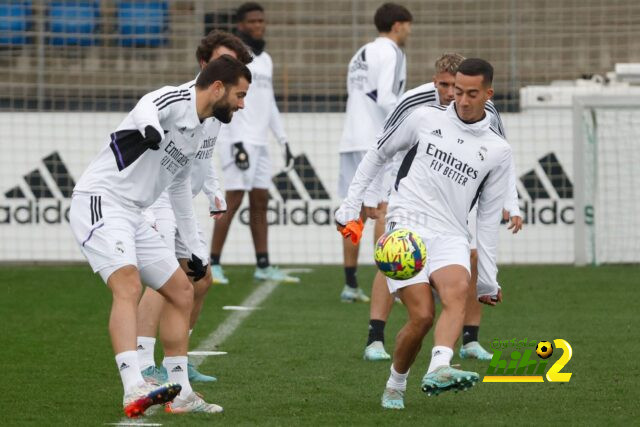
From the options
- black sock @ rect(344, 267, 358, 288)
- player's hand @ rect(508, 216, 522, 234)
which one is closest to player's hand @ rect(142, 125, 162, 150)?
player's hand @ rect(508, 216, 522, 234)

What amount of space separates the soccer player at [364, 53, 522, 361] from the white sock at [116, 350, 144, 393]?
2040 mm

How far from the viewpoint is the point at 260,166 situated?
13.3m

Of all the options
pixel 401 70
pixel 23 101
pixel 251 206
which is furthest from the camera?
pixel 23 101

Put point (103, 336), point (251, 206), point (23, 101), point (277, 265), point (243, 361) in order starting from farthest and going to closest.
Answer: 1. point (23, 101)
2. point (277, 265)
3. point (251, 206)
4. point (103, 336)
5. point (243, 361)

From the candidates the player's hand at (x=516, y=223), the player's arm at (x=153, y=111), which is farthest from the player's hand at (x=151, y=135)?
the player's hand at (x=516, y=223)

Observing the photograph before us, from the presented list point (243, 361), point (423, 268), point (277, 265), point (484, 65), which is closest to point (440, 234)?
point (423, 268)

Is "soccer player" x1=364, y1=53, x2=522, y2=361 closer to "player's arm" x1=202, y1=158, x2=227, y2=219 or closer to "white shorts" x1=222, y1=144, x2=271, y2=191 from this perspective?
"player's arm" x1=202, y1=158, x2=227, y2=219

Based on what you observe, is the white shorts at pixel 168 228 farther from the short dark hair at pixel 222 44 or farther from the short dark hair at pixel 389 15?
the short dark hair at pixel 389 15

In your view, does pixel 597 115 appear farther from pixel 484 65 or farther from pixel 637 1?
pixel 484 65

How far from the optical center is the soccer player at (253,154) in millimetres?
13031

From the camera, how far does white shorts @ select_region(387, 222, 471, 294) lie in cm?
704

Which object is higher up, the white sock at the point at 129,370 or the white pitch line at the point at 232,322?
the white sock at the point at 129,370

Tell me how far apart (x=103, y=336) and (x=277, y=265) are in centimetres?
510

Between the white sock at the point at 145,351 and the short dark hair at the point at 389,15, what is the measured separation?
4556mm
